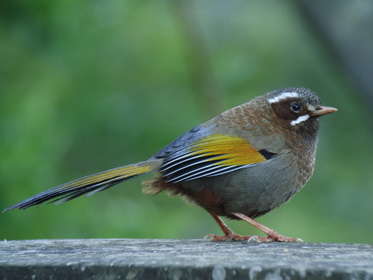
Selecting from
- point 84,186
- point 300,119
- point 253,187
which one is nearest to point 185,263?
point 84,186

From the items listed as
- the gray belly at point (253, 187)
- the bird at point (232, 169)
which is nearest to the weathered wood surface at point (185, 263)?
the bird at point (232, 169)

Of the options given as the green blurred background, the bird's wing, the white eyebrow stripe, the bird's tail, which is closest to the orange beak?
the white eyebrow stripe

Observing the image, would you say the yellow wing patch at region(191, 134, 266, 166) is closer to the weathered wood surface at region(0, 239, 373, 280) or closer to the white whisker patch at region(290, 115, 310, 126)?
the white whisker patch at region(290, 115, 310, 126)

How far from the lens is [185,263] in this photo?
3.21m

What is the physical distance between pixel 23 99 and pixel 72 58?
2.65 feet

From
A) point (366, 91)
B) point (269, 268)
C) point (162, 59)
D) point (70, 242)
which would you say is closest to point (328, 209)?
point (366, 91)

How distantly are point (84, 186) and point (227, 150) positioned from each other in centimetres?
102

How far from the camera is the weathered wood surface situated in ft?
10.1

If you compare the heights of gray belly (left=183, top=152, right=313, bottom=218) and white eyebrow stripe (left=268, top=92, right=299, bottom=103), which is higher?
white eyebrow stripe (left=268, top=92, right=299, bottom=103)

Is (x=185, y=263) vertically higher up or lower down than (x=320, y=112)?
higher up

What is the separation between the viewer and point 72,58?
788 centimetres

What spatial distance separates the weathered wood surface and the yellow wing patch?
66.8 inches

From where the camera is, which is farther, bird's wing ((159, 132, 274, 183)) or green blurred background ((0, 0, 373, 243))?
green blurred background ((0, 0, 373, 243))

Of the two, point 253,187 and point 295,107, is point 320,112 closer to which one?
point 295,107
